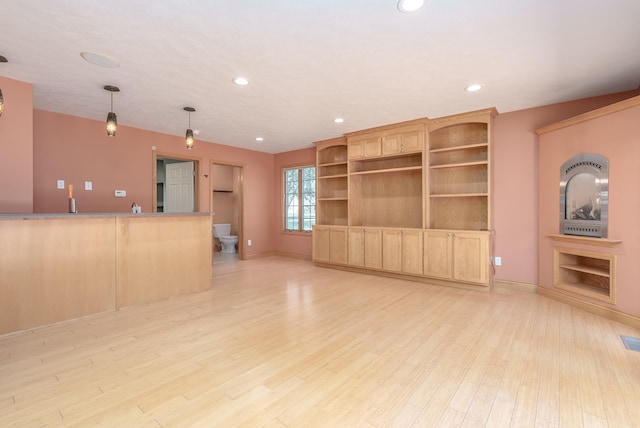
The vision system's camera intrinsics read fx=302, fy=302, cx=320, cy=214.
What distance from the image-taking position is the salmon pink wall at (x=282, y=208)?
6.69 metres

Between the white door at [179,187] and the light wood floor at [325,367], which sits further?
the white door at [179,187]

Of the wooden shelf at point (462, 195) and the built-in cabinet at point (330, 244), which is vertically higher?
the wooden shelf at point (462, 195)

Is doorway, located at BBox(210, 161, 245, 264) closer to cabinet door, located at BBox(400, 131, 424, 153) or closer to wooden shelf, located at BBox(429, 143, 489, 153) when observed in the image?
cabinet door, located at BBox(400, 131, 424, 153)

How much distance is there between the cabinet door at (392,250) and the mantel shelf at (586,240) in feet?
6.36

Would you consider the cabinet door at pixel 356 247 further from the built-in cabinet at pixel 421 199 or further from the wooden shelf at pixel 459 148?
the wooden shelf at pixel 459 148

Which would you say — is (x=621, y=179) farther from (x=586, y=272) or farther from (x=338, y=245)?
(x=338, y=245)

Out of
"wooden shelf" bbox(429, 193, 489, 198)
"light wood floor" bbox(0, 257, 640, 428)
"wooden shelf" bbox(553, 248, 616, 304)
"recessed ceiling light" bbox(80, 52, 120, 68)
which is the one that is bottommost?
"light wood floor" bbox(0, 257, 640, 428)

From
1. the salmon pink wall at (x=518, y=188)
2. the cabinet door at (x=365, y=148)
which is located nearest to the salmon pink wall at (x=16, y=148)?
the cabinet door at (x=365, y=148)

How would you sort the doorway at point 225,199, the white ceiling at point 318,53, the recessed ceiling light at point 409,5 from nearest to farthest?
the recessed ceiling light at point 409,5 → the white ceiling at point 318,53 → the doorway at point 225,199

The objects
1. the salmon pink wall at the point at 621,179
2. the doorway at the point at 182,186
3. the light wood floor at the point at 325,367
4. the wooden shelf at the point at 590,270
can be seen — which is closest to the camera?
the light wood floor at the point at 325,367

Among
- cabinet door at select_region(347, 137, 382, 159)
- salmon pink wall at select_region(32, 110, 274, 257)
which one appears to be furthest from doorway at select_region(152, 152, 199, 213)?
cabinet door at select_region(347, 137, 382, 159)

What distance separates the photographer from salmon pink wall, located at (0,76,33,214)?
10.2 feet

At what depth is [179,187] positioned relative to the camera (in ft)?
20.2

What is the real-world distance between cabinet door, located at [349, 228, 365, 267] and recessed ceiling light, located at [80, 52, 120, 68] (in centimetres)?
397
